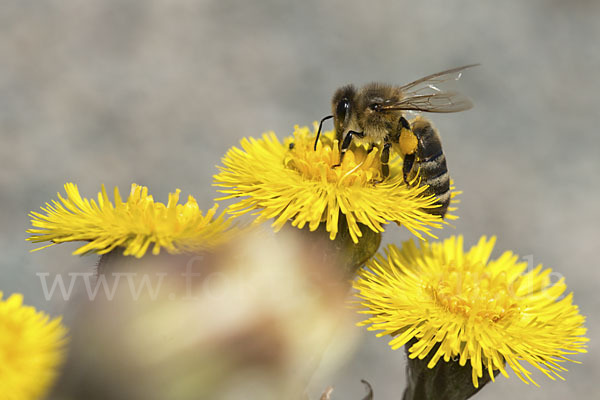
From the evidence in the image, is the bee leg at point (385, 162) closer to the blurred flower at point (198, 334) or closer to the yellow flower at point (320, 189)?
the yellow flower at point (320, 189)

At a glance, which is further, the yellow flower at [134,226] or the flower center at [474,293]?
the flower center at [474,293]

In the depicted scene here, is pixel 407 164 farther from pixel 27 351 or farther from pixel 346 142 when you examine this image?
pixel 27 351

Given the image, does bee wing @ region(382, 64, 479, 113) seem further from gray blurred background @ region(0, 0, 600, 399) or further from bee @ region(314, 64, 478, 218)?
gray blurred background @ region(0, 0, 600, 399)

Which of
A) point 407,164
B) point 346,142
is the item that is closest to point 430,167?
point 407,164

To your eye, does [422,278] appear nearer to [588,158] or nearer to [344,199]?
[344,199]

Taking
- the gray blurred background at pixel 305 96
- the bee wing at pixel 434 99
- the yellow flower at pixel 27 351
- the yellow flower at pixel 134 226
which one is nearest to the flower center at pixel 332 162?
the bee wing at pixel 434 99

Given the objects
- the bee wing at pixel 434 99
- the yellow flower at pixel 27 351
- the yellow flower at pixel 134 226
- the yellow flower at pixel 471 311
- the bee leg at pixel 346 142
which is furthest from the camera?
the bee wing at pixel 434 99
